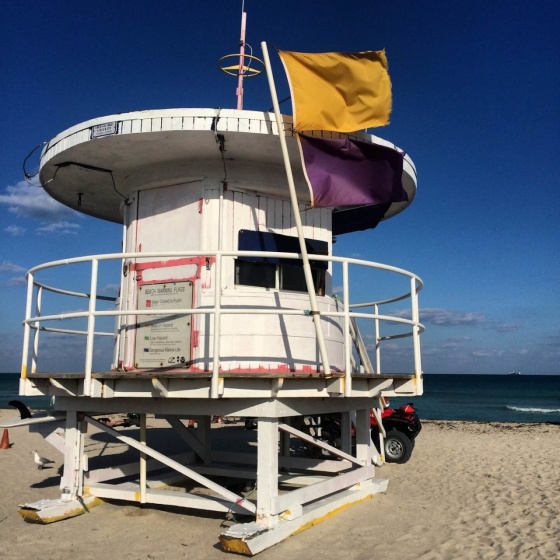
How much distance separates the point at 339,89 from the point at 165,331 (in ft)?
13.1

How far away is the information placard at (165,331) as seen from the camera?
7875 mm

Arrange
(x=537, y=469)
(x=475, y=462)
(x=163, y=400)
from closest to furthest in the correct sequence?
(x=163, y=400), (x=537, y=469), (x=475, y=462)

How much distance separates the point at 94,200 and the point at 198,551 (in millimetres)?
6455

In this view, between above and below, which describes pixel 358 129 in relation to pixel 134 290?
above

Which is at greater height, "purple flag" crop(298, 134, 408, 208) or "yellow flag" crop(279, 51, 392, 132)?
"yellow flag" crop(279, 51, 392, 132)

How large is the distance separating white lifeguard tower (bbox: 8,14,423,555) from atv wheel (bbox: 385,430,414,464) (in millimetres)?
4337

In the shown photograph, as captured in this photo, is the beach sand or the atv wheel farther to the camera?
the atv wheel

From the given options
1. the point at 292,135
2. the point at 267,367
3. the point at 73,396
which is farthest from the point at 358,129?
the point at 73,396

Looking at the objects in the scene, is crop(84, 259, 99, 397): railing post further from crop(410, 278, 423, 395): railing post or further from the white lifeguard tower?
crop(410, 278, 423, 395): railing post

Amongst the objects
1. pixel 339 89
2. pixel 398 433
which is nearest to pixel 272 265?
Answer: pixel 339 89

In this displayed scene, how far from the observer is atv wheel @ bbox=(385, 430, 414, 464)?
1335 cm

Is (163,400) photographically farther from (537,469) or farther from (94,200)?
(537,469)

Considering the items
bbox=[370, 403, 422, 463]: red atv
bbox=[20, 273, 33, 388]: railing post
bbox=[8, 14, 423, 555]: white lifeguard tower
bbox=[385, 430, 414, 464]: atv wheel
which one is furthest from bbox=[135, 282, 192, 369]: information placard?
bbox=[385, 430, 414, 464]: atv wheel

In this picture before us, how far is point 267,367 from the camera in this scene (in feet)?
25.3
